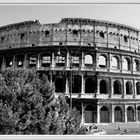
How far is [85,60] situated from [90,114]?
4576 millimetres

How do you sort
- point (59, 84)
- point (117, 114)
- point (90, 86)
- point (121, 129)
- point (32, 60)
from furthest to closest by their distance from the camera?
point (32, 60) < point (117, 114) < point (90, 86) < point (59, 84) < point (121, 129)

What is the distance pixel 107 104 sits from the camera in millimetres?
20062

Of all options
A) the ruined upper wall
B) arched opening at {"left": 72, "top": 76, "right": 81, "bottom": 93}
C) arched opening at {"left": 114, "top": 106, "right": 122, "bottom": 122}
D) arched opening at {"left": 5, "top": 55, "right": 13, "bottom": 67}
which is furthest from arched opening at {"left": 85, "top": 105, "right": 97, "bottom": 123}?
arched opening at {"left": 5, "top": 55, "right": 13, "bottom": 67}

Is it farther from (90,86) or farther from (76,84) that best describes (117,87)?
(76,84)

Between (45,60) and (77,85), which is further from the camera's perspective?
(45,60)

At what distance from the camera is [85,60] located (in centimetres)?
2034

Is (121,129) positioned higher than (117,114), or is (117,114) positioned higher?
(117,114)

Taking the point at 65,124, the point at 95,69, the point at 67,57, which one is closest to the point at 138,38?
the point at 95,69

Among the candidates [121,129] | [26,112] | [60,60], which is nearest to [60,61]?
[60,60]

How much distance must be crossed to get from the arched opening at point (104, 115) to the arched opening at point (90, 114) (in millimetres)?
654

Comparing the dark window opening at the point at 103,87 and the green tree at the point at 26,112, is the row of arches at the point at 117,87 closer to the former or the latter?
the dark window opening at the point at 103,87

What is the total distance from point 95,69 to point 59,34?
4.35 m

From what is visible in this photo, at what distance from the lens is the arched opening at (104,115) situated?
64.8 ft

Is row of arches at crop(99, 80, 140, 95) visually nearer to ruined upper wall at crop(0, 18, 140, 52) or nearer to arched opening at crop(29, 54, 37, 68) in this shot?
ruined upper wall at crop(0, 18, 140, 52)
